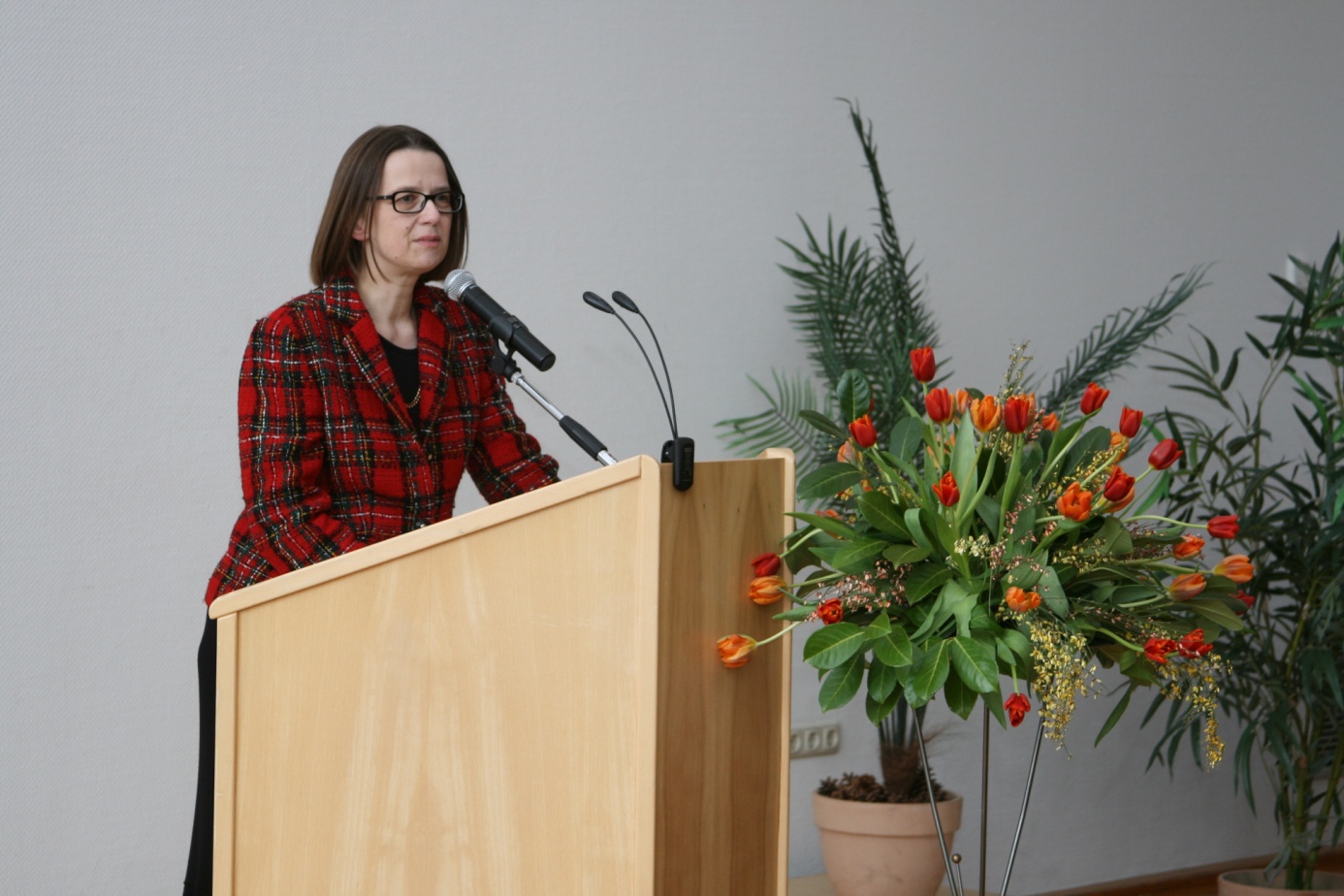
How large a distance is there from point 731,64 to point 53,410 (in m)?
1.89

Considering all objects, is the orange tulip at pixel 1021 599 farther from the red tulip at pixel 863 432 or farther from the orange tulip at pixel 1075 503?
the red tulip at pixel 863 432

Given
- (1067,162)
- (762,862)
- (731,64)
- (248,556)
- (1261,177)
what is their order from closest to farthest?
(762,862) < (248,556) < (731,64) < (1067,162) < (1261,177)

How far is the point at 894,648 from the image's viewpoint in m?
1.55

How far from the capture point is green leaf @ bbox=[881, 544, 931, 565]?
1605 mm

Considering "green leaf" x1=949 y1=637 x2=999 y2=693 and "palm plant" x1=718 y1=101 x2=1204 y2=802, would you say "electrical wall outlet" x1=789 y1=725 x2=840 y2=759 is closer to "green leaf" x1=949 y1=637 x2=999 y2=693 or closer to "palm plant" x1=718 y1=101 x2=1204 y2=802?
"palm plant" x1=718 y1=101 x2=1204 y2=802

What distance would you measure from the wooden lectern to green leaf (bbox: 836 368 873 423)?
48 centimetres

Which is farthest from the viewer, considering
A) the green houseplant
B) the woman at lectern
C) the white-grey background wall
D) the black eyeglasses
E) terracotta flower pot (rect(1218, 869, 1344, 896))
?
terracotta flower pot (rect(1218, 869, 1344, 896))

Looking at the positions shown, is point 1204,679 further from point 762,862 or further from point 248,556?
point 248,556

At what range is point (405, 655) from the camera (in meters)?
1.36

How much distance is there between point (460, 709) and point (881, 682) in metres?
0.55

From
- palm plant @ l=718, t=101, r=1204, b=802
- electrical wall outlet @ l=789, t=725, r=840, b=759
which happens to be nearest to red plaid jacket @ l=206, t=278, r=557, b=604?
palm plant @ l=718, t=101, r=1204, b=802

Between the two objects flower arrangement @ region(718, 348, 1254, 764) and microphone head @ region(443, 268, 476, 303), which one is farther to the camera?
microphone head @ region(443, 268, 476, 303)

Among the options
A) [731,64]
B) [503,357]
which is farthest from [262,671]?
[731,64]

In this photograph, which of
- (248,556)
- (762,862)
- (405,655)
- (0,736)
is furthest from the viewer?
(0,736)
